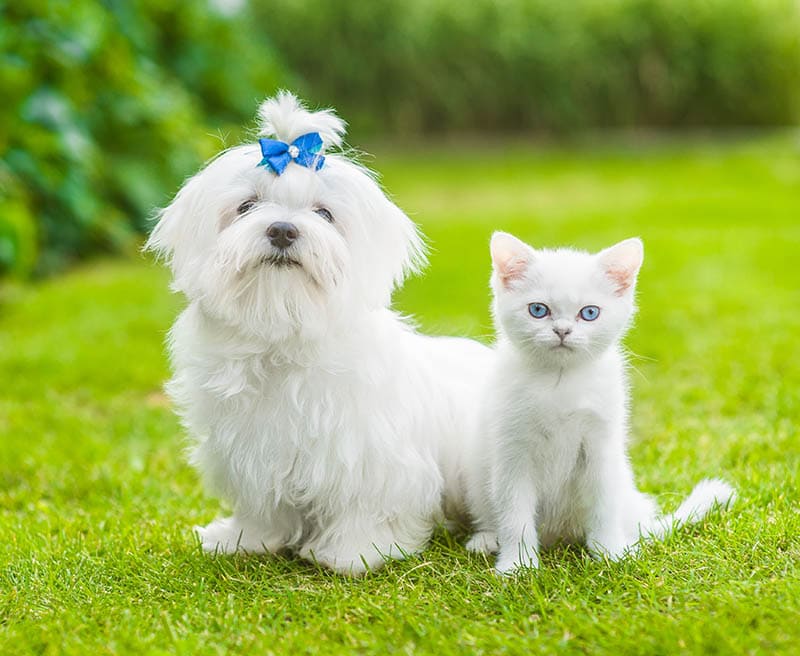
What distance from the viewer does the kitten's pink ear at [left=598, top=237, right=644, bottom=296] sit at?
2.97m

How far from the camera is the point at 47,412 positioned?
5.17m

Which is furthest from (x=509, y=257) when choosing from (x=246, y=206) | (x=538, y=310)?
(x=246, y=206)

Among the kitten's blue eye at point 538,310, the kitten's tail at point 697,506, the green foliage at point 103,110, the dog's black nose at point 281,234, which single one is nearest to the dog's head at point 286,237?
the dog's black nose at point 281,234

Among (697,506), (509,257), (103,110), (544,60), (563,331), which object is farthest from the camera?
(544,60)

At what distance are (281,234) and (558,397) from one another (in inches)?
34.8

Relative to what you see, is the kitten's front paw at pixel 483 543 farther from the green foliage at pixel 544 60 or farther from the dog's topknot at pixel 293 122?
the green foliage at pixel 544 60

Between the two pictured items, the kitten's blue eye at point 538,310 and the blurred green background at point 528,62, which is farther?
the blurred green background at point 528,62

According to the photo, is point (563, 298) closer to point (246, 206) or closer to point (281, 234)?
point (281, 234)

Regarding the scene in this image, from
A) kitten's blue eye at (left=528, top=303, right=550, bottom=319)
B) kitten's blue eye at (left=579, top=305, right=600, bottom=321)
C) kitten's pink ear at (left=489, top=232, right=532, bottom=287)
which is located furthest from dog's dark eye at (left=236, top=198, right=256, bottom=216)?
kitten's blue eye at (left=579, top=305, right=600, bottom=321)

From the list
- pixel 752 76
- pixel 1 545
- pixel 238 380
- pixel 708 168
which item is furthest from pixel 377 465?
pixel 752 76

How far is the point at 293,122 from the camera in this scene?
9.99ft

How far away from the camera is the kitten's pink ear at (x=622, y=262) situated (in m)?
2.97

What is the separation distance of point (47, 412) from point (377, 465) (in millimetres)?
2592

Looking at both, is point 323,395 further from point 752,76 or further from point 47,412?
point 752,76
